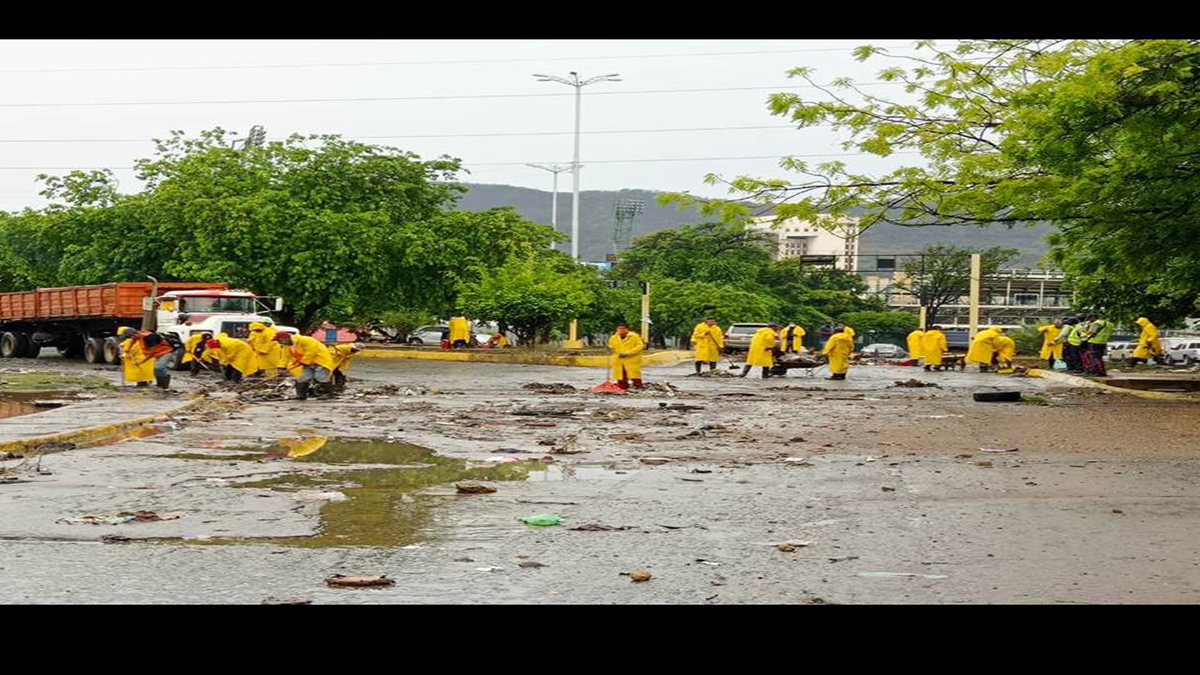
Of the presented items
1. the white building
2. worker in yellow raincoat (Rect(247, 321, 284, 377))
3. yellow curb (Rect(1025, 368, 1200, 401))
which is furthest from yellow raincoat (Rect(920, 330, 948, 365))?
the white building

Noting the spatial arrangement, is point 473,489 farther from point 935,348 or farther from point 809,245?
point 809,245

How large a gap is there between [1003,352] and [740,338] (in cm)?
1529

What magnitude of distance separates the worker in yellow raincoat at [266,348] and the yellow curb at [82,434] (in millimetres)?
7278

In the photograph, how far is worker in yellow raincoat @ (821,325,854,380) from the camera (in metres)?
29.7

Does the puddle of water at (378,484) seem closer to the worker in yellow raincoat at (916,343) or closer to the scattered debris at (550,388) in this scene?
the scattered debris at (550,388)

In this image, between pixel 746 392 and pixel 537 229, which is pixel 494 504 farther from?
pixel 537 229

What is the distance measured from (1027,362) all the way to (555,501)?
111 feet

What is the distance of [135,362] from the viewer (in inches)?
867

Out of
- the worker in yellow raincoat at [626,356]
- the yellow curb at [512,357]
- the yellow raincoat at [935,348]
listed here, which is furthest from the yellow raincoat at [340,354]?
the yellow raincoat at [935,348]

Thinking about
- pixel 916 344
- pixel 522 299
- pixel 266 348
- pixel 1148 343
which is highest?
pixel 522 299

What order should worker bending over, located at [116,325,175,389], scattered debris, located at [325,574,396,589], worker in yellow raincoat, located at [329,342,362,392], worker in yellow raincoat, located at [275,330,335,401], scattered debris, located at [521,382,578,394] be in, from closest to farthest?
scattered debris, located at [325,574,396,589]
worker in yellow raincoat, located at [275,330,335,401]
worker in yellow raincoat, located at [329,342,362,392]
worker bending over, located at [116,325,175,389]
scattered debris, located at [521,382,578,394]

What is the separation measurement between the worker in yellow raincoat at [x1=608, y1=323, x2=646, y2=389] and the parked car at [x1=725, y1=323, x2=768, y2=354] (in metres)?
24.7

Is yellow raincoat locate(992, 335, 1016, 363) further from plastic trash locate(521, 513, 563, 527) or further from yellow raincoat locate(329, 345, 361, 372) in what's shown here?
plastic trash locate(521, 513, 563, 527)

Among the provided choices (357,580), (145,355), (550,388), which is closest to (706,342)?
(550,388)
